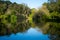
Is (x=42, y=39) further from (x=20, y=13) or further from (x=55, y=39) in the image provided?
(x=20, y=13)

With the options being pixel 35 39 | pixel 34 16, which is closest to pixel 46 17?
pixel 34 16

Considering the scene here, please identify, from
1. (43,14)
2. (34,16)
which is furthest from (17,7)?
(43,14)

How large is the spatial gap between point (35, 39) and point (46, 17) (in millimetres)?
33669

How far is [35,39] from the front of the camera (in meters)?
17.1

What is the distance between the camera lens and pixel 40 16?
55.6 m

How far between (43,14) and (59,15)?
10789mm

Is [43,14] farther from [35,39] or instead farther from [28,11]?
[35,39]

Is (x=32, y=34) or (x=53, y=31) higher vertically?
(x=53, y=31)

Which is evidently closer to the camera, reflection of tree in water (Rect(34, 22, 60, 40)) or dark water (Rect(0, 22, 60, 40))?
reflection of tree in water (Rect(34, 22, 60, 40))

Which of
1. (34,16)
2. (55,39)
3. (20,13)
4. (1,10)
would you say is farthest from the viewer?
(20,13)

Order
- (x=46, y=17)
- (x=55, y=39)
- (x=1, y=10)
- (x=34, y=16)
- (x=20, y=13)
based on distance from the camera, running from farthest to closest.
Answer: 1. (x=20, y=13)
2. (x=34, y=16)
3. (x=1, y=10)
4. (x=46, y=17)
5. (x=55, y=39)

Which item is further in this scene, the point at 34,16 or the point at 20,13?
the point at 20,13

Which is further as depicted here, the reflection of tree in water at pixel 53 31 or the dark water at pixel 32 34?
the dark water at pixel 32 34

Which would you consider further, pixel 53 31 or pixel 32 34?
pixel 53 31
